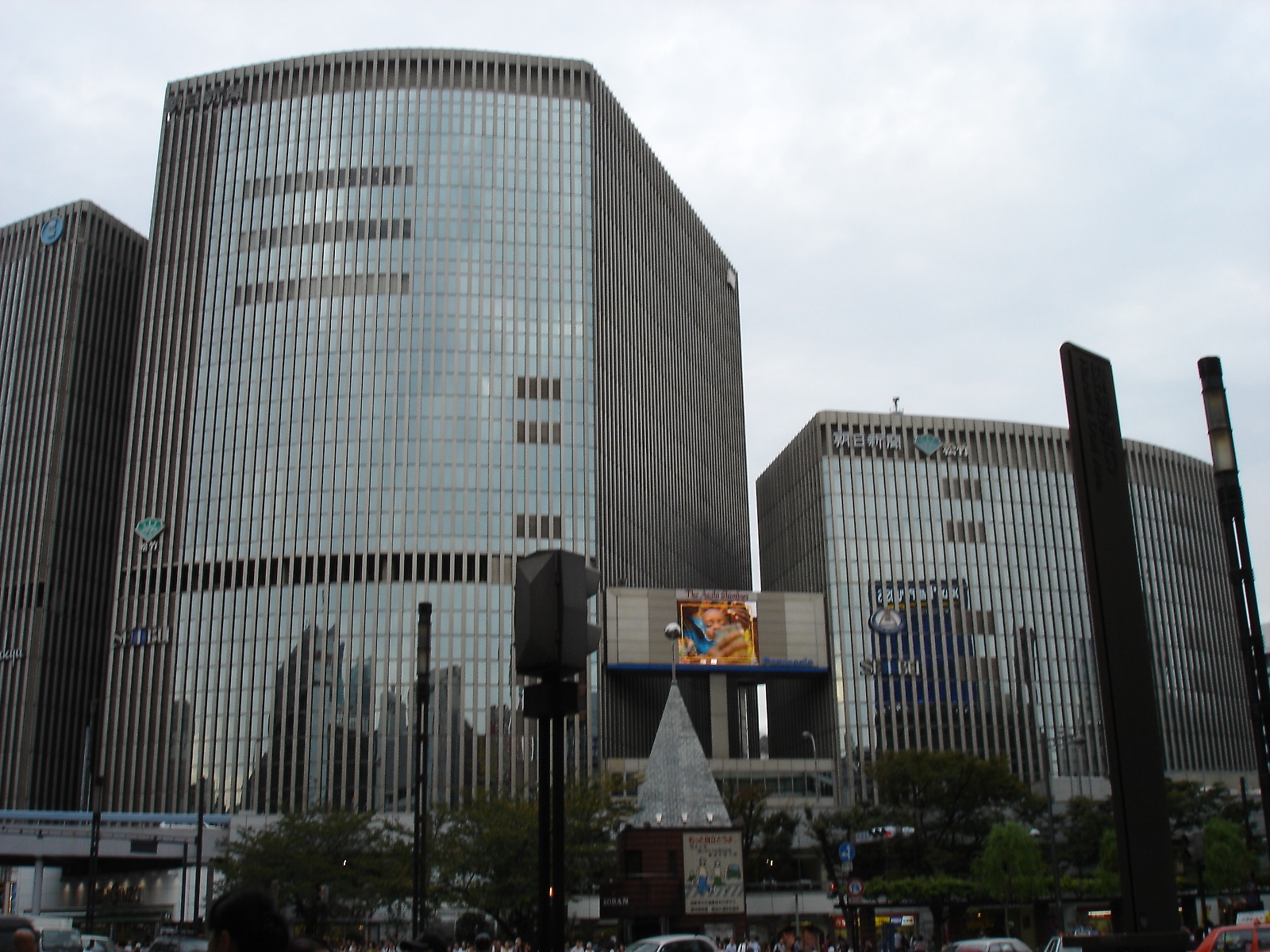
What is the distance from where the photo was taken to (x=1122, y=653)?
53.7 ft

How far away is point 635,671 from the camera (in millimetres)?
104500

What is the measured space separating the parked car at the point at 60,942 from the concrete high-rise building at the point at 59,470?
7310 centimetres

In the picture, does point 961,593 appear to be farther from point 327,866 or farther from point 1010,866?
point 327,866

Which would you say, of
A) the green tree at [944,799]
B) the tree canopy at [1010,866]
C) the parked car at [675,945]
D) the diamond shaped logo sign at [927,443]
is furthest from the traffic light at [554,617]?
the diamond shaped logo sign at [927,443]

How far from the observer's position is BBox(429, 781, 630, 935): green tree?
52406mm

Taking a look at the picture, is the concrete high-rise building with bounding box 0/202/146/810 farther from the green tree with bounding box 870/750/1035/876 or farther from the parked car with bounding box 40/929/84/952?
the parked car with bounding box 40/929/84/952

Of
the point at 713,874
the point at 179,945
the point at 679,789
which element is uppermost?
the point at 679,789

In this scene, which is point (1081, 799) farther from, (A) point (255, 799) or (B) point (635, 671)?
(A) point (255, 799)

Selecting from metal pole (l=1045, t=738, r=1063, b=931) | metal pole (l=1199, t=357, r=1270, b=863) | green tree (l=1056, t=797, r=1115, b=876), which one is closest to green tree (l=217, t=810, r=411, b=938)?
metal pole (l=1045, t=738, r=1063, b=931)

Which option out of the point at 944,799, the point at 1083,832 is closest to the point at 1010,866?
the point at 944,799

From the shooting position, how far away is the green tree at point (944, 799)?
7812 centimetres

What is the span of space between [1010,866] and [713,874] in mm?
26447

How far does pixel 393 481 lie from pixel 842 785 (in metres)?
45.6

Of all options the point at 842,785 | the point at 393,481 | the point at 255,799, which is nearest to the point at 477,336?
the point at 393,481
